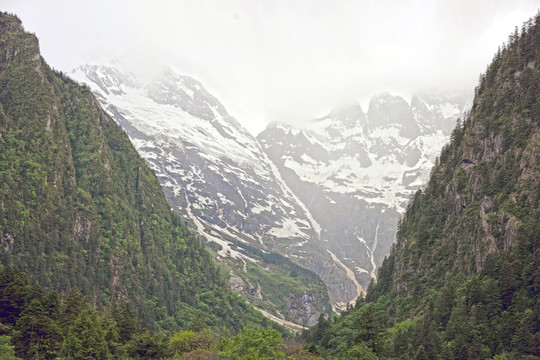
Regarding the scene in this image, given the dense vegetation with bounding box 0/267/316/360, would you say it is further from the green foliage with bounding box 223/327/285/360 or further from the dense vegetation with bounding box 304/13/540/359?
the dense vegetation with bounding box 304/13/540/359

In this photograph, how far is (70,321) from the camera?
103 meters

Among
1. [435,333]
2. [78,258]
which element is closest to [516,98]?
[435,333]

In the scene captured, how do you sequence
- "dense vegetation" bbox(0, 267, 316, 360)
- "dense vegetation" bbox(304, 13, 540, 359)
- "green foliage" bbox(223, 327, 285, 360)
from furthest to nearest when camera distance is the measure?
1. "green foliage" bbox(223, 327, 285, 360)
2. "dense vegetation" bbox(304, 13, 540, 359)
3. "dense vegetation" bbox(0, 267, 316, 360)

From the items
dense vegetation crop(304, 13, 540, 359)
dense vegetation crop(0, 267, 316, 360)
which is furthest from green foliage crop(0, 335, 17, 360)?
dense vegetation crop(304, 13, 540, 359)

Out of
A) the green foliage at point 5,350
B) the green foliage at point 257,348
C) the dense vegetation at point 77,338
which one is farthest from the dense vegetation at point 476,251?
the green foliage at point 5,350

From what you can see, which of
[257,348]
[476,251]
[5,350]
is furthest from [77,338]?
[476,251]

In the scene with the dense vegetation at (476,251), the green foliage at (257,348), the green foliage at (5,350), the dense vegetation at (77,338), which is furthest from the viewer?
the green foliage at (257,348)

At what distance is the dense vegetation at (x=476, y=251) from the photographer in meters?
98.9

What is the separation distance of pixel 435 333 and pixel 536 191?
117 ft

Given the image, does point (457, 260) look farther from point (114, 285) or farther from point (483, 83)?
point (114, 285)

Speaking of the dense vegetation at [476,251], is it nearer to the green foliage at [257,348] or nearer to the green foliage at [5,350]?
the green foliage at [257,348]

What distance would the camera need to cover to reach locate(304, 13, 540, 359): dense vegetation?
98875 millimetres

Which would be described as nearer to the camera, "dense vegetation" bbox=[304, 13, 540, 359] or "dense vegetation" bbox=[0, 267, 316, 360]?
"dense vegetation" bbox=[0, 267, 316, 360]

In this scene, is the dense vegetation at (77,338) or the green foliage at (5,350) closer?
the green foliage at (5,350)
